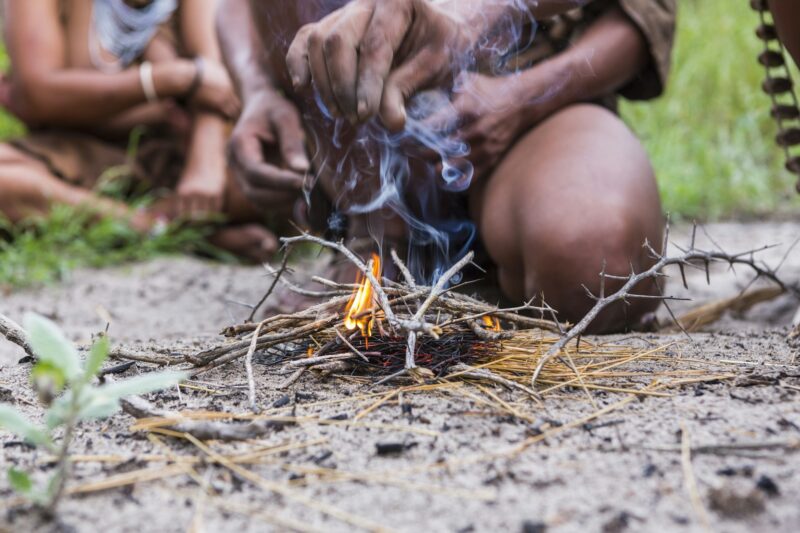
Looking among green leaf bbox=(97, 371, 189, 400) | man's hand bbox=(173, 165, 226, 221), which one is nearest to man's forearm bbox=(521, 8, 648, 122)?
green leaf bbox=(97, 371, 189, 400)

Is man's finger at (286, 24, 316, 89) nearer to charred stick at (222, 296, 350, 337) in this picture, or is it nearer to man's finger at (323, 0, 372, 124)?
man's finger at (323, 0, 372, 124)

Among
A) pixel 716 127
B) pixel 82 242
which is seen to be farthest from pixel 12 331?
pixel 716 127

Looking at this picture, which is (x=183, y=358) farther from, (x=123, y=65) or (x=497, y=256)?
(x=123, y=65)

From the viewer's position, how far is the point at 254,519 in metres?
1.02

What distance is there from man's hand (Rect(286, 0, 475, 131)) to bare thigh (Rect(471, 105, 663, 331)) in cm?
66

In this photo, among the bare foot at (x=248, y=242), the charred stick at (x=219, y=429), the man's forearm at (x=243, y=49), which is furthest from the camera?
the bare foot at (x=248, y=242)

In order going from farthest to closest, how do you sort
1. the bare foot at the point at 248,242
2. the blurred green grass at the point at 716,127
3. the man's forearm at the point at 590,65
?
the blurred green grass at the point at 716,127 < the bare foot at the point at 248,242 < the man's forearm at the point at 590,65

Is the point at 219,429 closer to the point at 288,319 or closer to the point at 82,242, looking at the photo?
the point at 288,319

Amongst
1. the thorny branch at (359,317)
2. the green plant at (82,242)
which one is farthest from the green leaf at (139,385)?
the green plant at (82,242)

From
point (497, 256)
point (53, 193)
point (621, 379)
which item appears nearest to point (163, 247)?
point (53, 193)

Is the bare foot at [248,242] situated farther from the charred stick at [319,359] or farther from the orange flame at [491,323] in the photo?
the charred stick at [319,359]

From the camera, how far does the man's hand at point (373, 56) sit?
1.57 metres

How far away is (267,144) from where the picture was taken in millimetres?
2809

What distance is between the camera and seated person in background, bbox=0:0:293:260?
4219 millimetres
